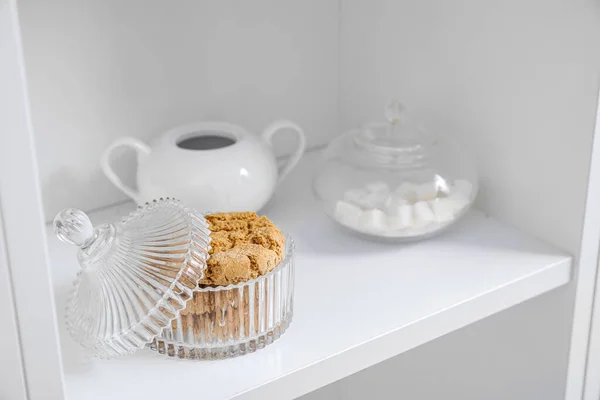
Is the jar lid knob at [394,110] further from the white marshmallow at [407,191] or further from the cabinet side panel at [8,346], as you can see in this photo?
the cabinet side panel at [8,346]

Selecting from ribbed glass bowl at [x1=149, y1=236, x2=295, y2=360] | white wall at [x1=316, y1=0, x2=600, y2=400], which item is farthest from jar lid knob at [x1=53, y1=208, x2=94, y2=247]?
white wall at [x1=316, y1=0, x2=600, y2=400]

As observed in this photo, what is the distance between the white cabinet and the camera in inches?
26.2

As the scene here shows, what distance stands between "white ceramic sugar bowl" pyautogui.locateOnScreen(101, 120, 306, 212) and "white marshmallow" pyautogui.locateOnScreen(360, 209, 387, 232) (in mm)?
112

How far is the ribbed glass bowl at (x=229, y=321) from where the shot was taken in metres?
0.62

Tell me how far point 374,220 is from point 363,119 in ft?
0.78

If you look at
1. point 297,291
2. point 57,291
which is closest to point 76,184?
point 57,291

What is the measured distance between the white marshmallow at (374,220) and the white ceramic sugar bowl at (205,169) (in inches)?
4.4

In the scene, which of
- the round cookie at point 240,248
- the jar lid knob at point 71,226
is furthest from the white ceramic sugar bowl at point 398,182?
the jar lid knob at point 71,226

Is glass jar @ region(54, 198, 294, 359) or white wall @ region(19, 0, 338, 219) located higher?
white wall @ region(19, 0, 338, 219)

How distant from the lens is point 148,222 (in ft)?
2.15

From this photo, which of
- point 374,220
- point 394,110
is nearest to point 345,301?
point 374,220

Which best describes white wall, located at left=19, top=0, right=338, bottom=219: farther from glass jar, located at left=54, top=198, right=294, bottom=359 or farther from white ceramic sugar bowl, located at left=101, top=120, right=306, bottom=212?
glass jar, located at left=54, top=198, right=294, bottom=359

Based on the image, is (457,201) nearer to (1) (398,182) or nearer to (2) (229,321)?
(1) (398,182)

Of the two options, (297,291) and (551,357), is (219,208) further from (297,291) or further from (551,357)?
(551,357)
